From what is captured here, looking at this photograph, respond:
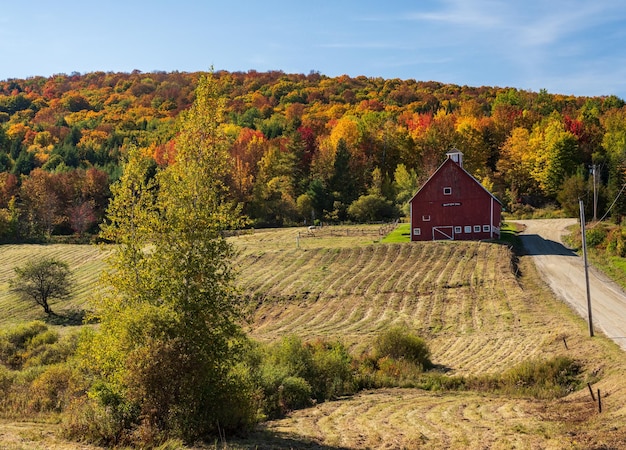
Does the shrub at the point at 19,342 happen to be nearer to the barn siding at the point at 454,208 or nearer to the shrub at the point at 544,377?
the shrub at the point at 544,377

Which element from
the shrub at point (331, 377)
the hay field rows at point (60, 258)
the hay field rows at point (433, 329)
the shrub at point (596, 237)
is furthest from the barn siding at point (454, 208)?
the shrub at point (331, 377)

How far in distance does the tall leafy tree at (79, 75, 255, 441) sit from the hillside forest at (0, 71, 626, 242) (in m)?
48.2

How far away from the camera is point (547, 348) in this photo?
2806 cm

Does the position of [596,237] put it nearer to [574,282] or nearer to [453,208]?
[574,282]

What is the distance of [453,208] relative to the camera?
57.7 meters

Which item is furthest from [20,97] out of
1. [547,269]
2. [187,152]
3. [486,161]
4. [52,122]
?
[187,152]

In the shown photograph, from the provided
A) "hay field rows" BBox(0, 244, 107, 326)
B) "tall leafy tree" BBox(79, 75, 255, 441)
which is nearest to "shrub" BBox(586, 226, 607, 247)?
"hay field rows" BBox(0, 244, 107, 326)

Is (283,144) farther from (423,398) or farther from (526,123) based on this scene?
(423,398)

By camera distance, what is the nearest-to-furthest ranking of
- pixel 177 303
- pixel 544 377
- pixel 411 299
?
pixel 177 303 → pixel 544 377 → pixel 411 299

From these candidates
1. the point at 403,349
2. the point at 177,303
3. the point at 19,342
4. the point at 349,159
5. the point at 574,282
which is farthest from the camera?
the point at 349,159

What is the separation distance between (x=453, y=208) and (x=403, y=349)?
103 feet

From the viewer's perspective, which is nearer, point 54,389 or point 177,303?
point 177,303

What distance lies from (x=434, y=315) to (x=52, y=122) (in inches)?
5476

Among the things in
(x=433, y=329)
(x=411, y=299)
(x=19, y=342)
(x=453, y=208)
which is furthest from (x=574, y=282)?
(x=19, y=342)
